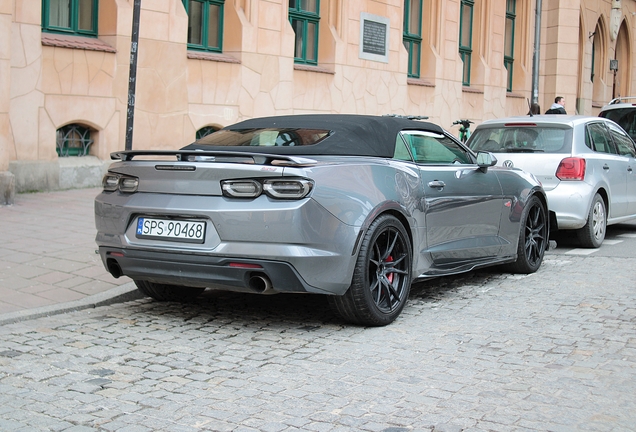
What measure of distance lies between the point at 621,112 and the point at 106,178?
13814 mm

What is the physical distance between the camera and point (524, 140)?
421 inches

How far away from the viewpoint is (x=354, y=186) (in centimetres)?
601

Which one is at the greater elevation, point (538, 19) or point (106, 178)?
point (538, 19)

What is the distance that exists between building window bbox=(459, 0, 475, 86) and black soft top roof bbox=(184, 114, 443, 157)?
19545 mm

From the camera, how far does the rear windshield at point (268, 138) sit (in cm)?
655

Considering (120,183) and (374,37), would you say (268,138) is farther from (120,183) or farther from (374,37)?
(374,37)

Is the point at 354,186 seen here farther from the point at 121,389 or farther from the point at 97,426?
the point at 97,426

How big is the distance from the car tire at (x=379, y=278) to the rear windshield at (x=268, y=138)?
0.84 metres

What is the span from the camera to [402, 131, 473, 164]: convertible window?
23.2 ft

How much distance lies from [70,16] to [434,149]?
27.7 feet

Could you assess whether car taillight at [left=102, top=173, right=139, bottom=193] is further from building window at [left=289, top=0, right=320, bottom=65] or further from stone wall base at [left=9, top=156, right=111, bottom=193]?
building window at [left=289, top=0, right=320, bottom=65]

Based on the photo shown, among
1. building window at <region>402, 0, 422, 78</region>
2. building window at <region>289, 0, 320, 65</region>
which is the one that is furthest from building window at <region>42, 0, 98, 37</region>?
building window at <region>402, 0, 422, 78</region>

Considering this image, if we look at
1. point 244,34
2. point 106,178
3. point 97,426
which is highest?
point 244,34

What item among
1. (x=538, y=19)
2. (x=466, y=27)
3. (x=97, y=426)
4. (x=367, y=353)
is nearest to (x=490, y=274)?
(x=367, y=353)
